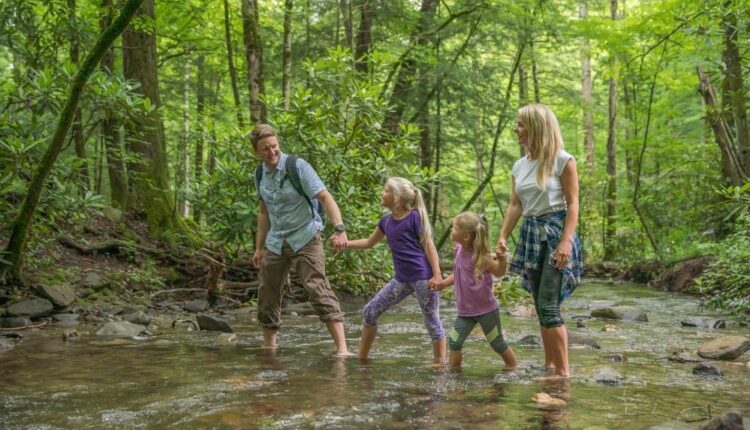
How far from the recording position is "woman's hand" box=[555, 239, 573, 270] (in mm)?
4523

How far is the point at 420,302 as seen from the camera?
18.7 feet

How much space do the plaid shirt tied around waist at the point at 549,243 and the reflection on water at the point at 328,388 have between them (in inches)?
27.8

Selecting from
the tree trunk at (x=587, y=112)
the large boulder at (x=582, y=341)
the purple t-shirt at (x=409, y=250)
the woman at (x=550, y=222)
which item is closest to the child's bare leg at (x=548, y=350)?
the woman at (x=550, y=222)

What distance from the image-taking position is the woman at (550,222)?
464cm

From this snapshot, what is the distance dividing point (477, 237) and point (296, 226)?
175cm

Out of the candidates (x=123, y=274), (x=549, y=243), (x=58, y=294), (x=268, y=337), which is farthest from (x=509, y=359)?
(x=123, y=274)

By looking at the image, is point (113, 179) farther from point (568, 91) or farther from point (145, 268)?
point (568, 91)

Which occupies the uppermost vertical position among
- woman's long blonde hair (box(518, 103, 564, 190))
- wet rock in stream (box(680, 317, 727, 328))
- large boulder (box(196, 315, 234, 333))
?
woman's long blonde hair (box(518, 103, 564, 190))

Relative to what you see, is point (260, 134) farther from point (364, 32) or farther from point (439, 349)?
point (364, 32)

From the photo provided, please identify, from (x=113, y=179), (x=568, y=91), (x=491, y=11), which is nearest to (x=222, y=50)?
(x=113, y=179)

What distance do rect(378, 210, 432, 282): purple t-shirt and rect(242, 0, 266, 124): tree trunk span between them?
6.69 m

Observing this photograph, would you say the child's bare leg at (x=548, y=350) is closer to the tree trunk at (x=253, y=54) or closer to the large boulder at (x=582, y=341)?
the large boulder at (x=582, y=341)

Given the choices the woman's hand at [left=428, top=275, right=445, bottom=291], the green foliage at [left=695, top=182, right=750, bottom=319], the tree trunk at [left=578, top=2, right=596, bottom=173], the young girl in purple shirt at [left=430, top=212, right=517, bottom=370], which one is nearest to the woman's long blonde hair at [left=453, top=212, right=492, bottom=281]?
the young girl in purple shirt at [left=430, top=212, right=517, bottom=370]

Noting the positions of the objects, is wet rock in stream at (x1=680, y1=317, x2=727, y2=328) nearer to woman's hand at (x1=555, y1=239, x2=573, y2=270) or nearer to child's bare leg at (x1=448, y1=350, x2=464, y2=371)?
child's bare leg at (x1=448, y1=350, x2=464, y2=371)
